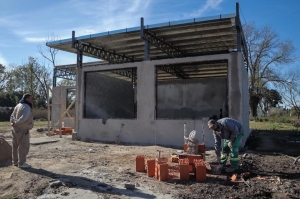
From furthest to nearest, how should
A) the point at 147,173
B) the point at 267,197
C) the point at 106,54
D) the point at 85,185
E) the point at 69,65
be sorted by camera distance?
the point at 69,65 → the point at 106,54 → the point at 147,173 → the point at 85,185 → the point at 267,197

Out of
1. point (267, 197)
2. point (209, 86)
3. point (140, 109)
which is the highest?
point (209, 86)

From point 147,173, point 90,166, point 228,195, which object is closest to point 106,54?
point 90,166

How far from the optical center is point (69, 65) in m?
24.0

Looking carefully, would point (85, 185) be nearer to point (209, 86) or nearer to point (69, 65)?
point (209, 86)

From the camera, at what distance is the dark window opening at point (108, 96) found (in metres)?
14.5

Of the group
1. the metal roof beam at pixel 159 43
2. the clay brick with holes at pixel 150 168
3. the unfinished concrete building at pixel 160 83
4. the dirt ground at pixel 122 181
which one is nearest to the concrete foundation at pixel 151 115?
the unfinished concrete building at pixel 160 83

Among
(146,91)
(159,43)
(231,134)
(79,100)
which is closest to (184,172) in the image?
(231,134)

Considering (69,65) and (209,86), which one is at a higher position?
(69,65)

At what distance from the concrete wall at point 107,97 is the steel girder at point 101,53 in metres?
1.10

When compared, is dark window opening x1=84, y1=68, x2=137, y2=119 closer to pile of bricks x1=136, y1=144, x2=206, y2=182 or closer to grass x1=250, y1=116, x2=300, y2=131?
pile of bricks x1=136, y1=144, x2=206, y2=182

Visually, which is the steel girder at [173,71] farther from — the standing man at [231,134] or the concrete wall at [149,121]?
the standing man at [231,134]

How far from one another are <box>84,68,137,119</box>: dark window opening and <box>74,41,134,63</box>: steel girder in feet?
3.26

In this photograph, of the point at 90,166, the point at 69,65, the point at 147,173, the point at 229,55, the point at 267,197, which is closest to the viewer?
the point at 267,197

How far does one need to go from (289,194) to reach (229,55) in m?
6.57
